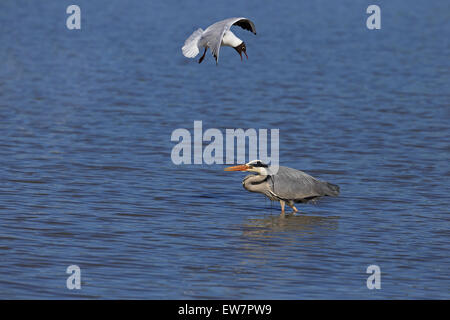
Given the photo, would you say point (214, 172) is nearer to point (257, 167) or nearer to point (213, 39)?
point (257, 167)

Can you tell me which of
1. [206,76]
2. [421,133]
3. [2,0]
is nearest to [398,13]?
[2,0]

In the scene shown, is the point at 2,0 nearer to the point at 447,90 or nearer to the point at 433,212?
the point at 447,90

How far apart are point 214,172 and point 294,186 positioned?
10.2 feet

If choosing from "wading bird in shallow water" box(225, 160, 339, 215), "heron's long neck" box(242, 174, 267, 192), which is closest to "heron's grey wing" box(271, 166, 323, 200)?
"wading bird in shallow water" box(225, 160, 339, 215)

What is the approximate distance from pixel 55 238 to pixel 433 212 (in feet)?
18.8

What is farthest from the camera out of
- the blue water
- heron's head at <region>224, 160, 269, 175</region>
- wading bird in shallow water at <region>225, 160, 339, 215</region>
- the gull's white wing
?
heron's head at <region>224, 160, 269, 175</region>

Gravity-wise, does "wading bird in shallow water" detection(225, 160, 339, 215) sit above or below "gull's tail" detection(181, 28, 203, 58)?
below

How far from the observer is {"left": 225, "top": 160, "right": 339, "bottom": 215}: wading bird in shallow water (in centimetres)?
1405

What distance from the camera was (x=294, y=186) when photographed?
14070 millimetres

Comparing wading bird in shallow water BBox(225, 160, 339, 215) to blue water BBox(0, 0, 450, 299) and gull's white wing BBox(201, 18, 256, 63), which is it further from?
gull's white wing BBox(201, 18, 256, 63)

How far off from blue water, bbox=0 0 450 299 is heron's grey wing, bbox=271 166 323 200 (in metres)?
0.36

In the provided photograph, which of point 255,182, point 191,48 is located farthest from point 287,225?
point 191,48

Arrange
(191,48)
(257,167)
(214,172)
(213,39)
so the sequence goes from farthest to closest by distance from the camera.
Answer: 1. (214,172)
2. (257,167)
3. (191,48)
4. (213,39)

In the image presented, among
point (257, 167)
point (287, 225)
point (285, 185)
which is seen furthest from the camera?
point (257, 167)
